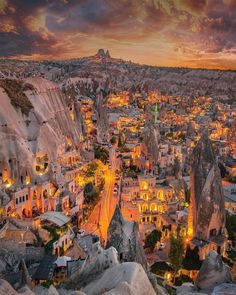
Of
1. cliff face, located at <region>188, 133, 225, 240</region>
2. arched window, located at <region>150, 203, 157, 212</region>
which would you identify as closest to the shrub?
cliff face, located at <region>188, 133, 225, 240</region>

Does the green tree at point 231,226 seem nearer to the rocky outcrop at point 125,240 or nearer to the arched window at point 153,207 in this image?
the arched window at point 153,207

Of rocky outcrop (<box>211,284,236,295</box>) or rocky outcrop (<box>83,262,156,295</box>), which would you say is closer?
rocky outcrop (<box>83,262,156,295</box>)

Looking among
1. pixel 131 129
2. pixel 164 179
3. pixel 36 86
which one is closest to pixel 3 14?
pixel 36 86

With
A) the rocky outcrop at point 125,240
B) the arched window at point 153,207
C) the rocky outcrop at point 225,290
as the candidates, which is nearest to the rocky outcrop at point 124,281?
the rocky outcrop at point 125,240

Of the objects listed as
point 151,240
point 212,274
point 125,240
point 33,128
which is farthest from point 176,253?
point 33,128

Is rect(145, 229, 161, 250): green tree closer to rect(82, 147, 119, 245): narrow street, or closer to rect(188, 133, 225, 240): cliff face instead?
rect(188, 133, 225, 240): cliff face
